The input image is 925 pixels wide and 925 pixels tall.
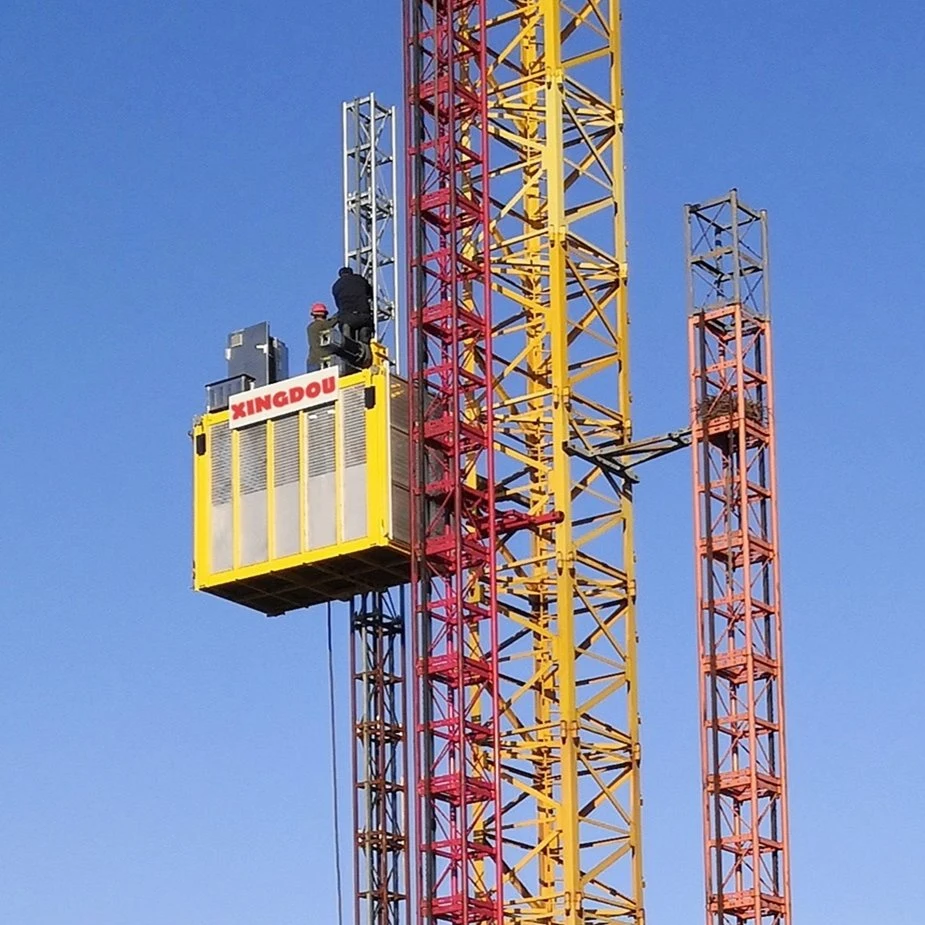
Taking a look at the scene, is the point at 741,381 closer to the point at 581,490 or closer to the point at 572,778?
the point at 581,490

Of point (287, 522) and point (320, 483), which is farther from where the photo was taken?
point (287, 522)

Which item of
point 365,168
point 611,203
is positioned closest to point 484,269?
point 611,203

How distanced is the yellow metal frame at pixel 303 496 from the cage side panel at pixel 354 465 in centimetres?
14

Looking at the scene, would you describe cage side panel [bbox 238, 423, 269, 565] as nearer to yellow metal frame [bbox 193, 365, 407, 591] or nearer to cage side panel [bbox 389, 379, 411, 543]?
yellow metal frame [bbox 193, 365, 407, 591]

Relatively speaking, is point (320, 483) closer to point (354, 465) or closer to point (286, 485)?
point (354, 465)

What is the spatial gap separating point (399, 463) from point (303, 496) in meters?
3.49

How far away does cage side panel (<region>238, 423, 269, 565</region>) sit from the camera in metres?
102

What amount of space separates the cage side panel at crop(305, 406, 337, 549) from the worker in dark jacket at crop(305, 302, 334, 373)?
2142mm

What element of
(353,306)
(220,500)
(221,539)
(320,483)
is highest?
(353,306)

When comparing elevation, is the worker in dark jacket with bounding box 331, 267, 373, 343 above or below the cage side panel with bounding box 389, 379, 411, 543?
above

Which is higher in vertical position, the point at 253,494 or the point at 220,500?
the point at 220,500

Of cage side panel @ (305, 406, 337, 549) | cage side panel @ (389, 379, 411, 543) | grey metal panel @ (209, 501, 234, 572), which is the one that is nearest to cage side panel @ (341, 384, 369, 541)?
cage side panel @ (305, 406, 337, 549)

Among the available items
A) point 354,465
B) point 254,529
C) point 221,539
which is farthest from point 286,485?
point 221,539

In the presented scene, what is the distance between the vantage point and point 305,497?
100625 millimetres
